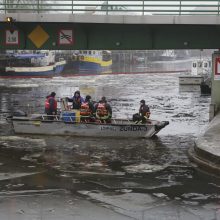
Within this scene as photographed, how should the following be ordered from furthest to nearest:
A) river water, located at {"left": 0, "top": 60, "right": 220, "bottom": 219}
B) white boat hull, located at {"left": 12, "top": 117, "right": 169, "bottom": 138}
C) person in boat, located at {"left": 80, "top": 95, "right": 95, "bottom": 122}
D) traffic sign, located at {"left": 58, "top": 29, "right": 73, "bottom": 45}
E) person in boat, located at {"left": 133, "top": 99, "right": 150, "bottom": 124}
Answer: traffic sign, located at {"left": 58, "top": 29, "right": 73, "bottom": 45}, person in boat, located at {"left": 80, "top": 95, "right": 95, "bottom": 122}, person in boat, located at {"left": 133, "top": 99, "right": 150, "bottom": 124}, white boat hull, located at {"left": 12, "top": 117, "right": 169, "bottom": 138}, river water, located at {"left": 0, "top": 60, "right": 220, "bottom": 219}

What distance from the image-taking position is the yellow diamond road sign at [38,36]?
86.5 feet

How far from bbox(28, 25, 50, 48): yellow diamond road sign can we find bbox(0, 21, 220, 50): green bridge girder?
0.11 metres

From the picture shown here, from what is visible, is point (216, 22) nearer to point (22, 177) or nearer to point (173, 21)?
point (173, 21)

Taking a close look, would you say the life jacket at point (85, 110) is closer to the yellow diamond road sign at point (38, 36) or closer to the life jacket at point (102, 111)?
the life jacket at point (102, 111)

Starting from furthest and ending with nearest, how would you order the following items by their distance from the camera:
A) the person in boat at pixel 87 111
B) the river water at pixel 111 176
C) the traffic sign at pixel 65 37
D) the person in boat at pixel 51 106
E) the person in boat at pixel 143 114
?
the traffic sign at pixel 65 37 < the person in boat at pixel 51 106 < the person in boat at pixel 87 111 < the person in boat at pixel 143 114 < the river water at pixel 111 176

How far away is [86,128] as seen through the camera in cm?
2225

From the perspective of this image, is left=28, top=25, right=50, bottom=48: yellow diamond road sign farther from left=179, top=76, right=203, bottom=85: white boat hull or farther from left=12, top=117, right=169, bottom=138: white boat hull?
left=179, top=76, right=203, bottom=85: white boat hull

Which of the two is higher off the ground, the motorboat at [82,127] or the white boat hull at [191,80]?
the white boat hull at [191,80]

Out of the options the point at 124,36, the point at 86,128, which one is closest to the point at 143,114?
the point at 86,128

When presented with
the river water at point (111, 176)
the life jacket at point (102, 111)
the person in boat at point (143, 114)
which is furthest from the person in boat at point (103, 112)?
the person in boat at point (143, 114)

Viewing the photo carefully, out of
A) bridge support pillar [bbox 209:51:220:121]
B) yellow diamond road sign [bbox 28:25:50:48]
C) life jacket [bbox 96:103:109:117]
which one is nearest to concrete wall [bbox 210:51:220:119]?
bridge support pillar [bbox 209:51:220:121]

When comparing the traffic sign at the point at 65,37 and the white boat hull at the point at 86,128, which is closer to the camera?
the white boat hull at the point at 86,128

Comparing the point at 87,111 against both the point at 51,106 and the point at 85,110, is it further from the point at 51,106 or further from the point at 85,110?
the point at 51,106

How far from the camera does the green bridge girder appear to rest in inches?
1024
